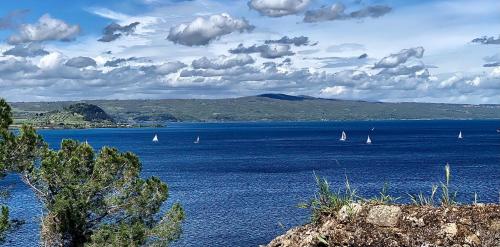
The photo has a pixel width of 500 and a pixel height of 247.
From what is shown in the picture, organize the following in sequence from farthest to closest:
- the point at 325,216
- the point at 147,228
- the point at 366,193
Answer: the point at 366,193 → the point at 147,228 → the point at 325,216

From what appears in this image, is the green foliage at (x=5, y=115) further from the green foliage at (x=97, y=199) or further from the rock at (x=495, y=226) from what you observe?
the rock at (x=495, y=226)

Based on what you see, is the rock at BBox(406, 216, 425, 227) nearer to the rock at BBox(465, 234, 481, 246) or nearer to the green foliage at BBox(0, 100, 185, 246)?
the rock at BBox(465, 234, 481, 246)

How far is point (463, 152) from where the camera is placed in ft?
634

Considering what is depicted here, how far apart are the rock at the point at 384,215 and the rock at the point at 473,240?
1.57 meters

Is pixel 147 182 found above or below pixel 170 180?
above

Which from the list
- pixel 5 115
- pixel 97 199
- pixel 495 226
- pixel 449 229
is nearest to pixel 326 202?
pixel 449 229

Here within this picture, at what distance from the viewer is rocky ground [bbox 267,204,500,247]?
474 inches

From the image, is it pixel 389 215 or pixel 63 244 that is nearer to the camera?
pixel 389 215

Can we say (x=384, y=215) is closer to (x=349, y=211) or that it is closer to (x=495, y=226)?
(x=349, y=211)

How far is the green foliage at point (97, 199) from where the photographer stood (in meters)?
34.7

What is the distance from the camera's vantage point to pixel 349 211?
42.8 ft

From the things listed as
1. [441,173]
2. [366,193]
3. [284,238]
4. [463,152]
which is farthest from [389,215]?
[463,152]

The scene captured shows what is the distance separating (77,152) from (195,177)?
9603 cm

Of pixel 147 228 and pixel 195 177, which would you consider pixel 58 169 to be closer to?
pixel 147 228
